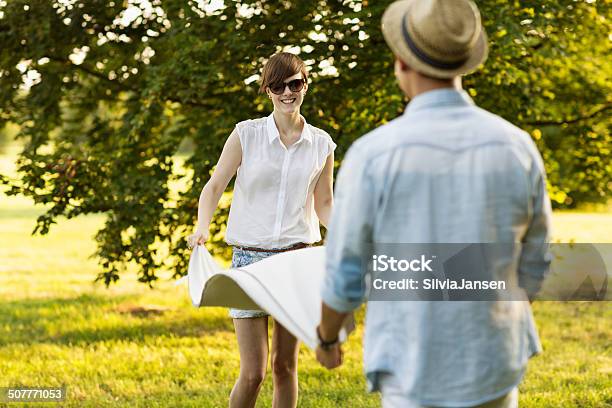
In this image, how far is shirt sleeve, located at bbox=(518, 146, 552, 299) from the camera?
2395mm

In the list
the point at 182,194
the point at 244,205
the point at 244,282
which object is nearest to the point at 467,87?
the point at 182,194

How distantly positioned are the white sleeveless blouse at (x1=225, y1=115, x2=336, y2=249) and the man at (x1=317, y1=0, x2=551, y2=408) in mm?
1916

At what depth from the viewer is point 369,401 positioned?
20.9 ft

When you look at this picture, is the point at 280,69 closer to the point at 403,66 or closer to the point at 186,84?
the point at 403,66

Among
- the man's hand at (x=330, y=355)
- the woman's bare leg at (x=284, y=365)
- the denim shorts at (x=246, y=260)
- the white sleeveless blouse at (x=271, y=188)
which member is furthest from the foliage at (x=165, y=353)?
the man's hand at (x=330, y=355)

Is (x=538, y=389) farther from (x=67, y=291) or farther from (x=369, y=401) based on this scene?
(x=67, y=291)

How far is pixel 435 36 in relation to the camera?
2.38 meters

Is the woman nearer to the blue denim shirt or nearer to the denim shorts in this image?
the denim shorts

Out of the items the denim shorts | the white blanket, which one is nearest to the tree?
the denim shorts

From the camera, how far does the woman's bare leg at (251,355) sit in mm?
4375

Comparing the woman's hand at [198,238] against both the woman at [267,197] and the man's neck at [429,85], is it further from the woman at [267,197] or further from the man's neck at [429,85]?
the man's neck at [429,85]

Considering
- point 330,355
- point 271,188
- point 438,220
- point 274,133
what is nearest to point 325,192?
point 271,188

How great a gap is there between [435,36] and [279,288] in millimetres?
1222

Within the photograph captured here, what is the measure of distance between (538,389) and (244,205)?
3.46 meters
